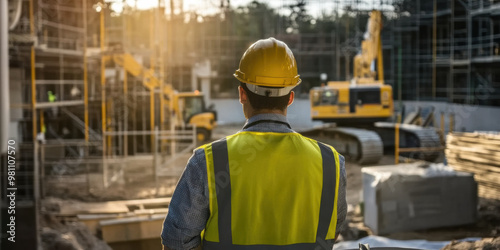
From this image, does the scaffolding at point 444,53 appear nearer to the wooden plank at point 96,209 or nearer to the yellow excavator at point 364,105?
the yellow excavator at point 364,105

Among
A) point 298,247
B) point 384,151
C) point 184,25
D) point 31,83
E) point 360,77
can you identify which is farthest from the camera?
point 184,25

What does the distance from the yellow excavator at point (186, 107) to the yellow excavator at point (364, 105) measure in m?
2.76

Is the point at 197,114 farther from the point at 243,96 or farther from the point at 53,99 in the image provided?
the point at 243,96

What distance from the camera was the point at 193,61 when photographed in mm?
13641

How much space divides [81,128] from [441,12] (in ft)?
38.0

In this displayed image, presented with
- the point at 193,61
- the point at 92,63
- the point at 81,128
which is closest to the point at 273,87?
the point at 92,63

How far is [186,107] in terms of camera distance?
12438 millimetres

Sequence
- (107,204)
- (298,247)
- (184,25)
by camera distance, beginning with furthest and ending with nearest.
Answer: (184,25)
(107,204)
(298,247)

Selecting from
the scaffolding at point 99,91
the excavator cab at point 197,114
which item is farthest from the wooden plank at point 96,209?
the excavator cab at point 197,114

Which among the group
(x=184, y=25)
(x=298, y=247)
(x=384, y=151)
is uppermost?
(x=184, y=25)

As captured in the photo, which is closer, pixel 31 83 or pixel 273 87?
pixel 273 87

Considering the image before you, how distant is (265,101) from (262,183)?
219 mm

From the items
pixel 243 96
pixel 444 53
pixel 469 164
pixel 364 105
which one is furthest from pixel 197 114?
pixel 243 96

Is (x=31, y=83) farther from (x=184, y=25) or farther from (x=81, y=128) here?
(x=184, y=25)
